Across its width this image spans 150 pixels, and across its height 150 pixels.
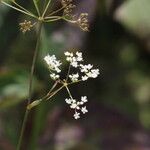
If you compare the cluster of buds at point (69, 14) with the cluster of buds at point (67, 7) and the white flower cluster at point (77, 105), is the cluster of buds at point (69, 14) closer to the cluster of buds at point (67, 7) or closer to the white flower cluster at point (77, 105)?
the cluster of buds at point (67, 7)

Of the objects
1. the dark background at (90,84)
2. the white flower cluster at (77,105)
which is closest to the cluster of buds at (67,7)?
the white flower cluster at (77,105)

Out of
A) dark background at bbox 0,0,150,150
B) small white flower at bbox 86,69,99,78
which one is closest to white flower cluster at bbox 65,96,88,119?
small white flower at bbox 86,69,99,78

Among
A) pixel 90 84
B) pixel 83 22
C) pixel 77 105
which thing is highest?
pixel 90 84

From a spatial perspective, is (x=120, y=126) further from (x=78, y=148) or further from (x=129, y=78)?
(x=129, y=78)

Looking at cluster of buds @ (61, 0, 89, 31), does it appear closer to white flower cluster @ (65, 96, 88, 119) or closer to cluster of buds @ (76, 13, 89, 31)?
cluster of buds @ (76, 13, 89, 31)

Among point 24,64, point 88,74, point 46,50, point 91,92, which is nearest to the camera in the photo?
point 88,74

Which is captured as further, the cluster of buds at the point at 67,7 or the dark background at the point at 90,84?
the dark background at the point at 90,84

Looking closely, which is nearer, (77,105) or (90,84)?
(77,105)

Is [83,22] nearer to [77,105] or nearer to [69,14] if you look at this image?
[69,14]

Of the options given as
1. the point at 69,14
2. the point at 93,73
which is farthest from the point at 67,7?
the point at 93,73

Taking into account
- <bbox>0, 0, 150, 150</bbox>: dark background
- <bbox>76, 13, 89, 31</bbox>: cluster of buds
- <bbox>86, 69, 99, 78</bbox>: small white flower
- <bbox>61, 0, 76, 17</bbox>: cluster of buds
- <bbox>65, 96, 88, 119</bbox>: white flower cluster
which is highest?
<bbox>0, 0, 150, 150</bbox>: dark background

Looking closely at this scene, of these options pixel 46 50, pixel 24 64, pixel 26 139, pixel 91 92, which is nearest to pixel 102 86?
pixel 91 92
